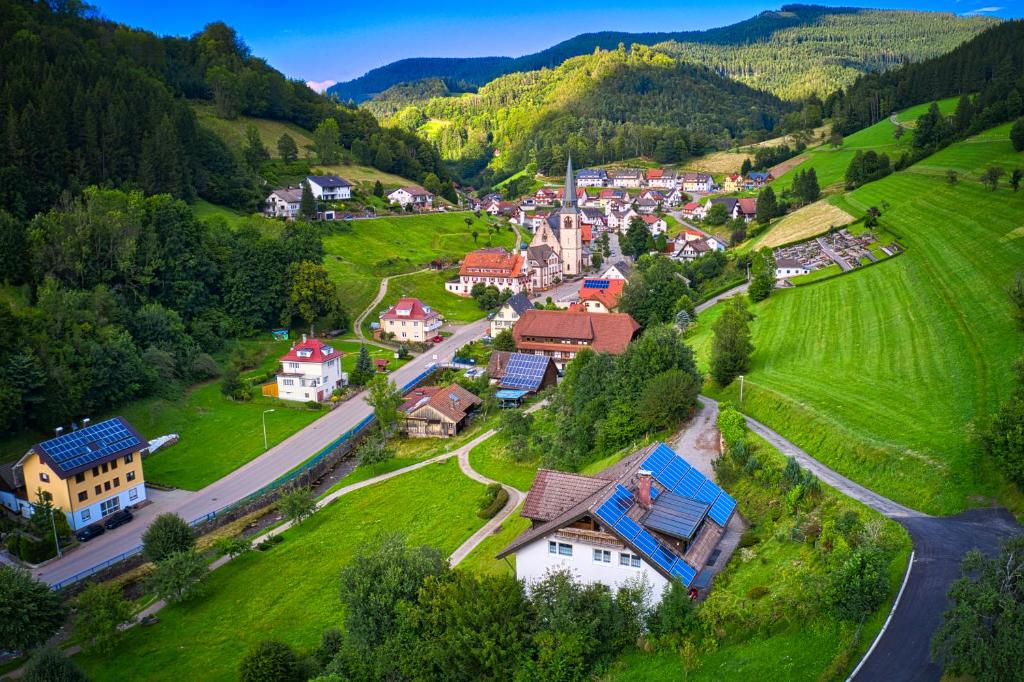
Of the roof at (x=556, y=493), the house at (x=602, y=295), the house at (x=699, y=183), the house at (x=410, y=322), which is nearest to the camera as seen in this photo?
the roof at (x=556, y=493)

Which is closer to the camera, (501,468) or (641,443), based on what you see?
(641,443)

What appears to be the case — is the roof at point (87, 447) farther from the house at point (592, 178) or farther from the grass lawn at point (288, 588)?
the house at point (592, 178)

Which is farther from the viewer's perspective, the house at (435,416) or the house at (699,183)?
the house at (699,183)

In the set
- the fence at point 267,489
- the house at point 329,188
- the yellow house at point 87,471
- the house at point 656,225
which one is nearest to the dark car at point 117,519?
the yellow house at point 87,471

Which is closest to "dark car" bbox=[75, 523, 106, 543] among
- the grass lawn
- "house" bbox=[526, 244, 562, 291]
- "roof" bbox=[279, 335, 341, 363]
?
the grass lawn

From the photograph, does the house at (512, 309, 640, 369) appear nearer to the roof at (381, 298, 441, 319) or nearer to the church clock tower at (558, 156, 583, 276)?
the roof at (381, 298, 441, 319)

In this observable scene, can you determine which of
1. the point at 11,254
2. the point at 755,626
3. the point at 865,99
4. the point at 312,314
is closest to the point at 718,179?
the point at 865,99

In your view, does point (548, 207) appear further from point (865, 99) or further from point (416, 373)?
point (416, 373)
